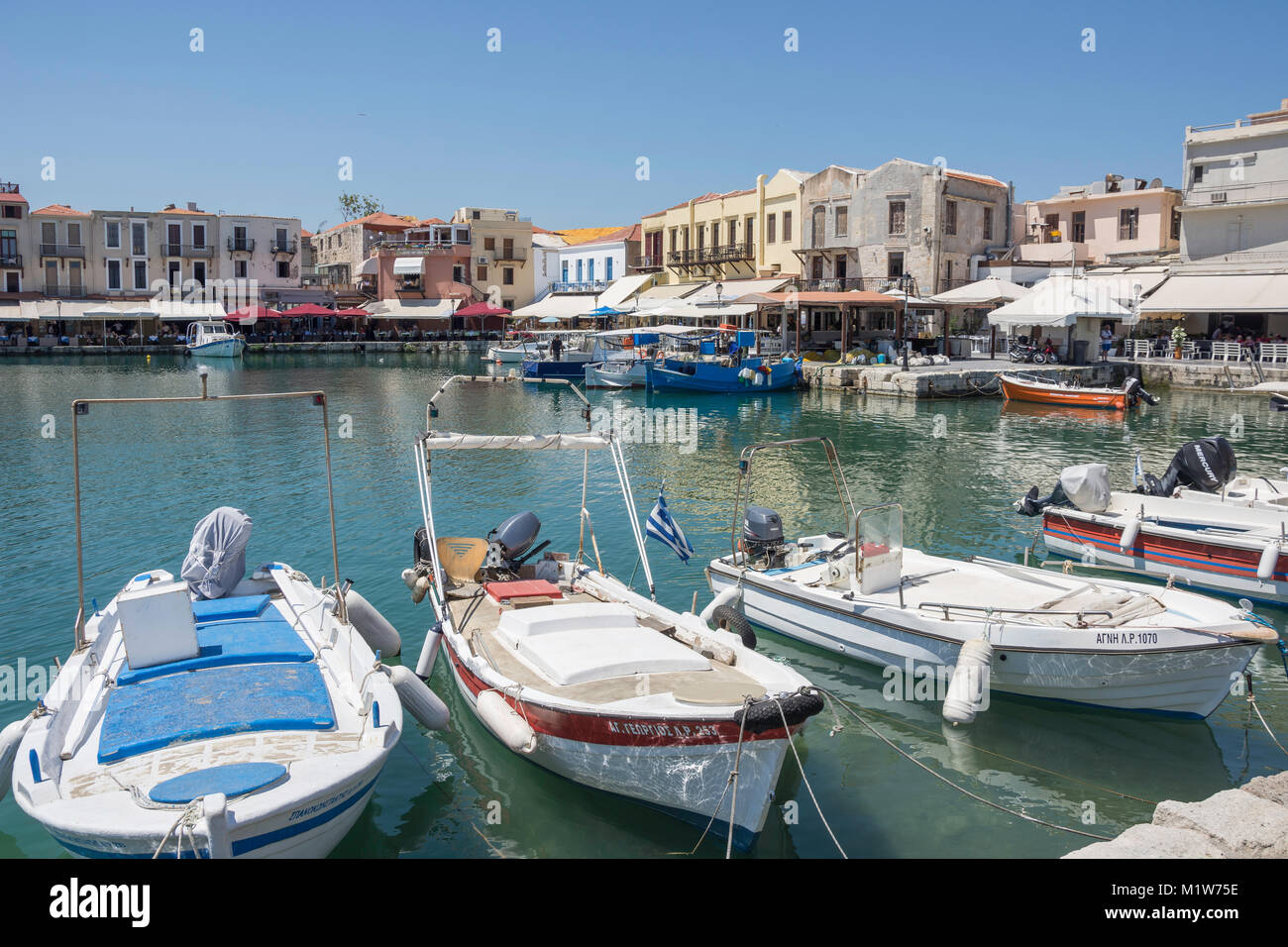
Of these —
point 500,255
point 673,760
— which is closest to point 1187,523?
point 673,760

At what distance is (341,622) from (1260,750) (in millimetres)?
8765

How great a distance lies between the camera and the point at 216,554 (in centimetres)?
988

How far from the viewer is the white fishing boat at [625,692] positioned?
22.8ft

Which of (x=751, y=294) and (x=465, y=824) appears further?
(x=751, y=294)

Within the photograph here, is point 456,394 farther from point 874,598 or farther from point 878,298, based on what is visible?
point 874,598

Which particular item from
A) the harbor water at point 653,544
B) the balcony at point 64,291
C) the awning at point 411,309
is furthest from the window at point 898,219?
the balcony at point 64,291

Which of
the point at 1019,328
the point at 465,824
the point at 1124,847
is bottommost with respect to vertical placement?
the point at 465,824

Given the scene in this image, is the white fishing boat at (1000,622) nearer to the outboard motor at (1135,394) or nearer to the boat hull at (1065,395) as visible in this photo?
the boat hull at (1065,395)

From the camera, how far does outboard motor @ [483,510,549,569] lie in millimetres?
11422

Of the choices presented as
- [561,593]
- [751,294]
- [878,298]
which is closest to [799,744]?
[561,593]

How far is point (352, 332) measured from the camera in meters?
73.8

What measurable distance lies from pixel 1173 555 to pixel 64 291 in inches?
2955

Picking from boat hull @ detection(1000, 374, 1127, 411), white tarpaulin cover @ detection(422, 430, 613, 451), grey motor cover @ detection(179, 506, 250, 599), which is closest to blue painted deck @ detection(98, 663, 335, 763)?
grey motor cover @ detection(179, 506, 250, 599)

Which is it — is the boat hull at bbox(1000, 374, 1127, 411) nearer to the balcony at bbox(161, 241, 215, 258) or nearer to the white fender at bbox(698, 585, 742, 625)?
the white fender at bbox(698, 585, 742, 625)
